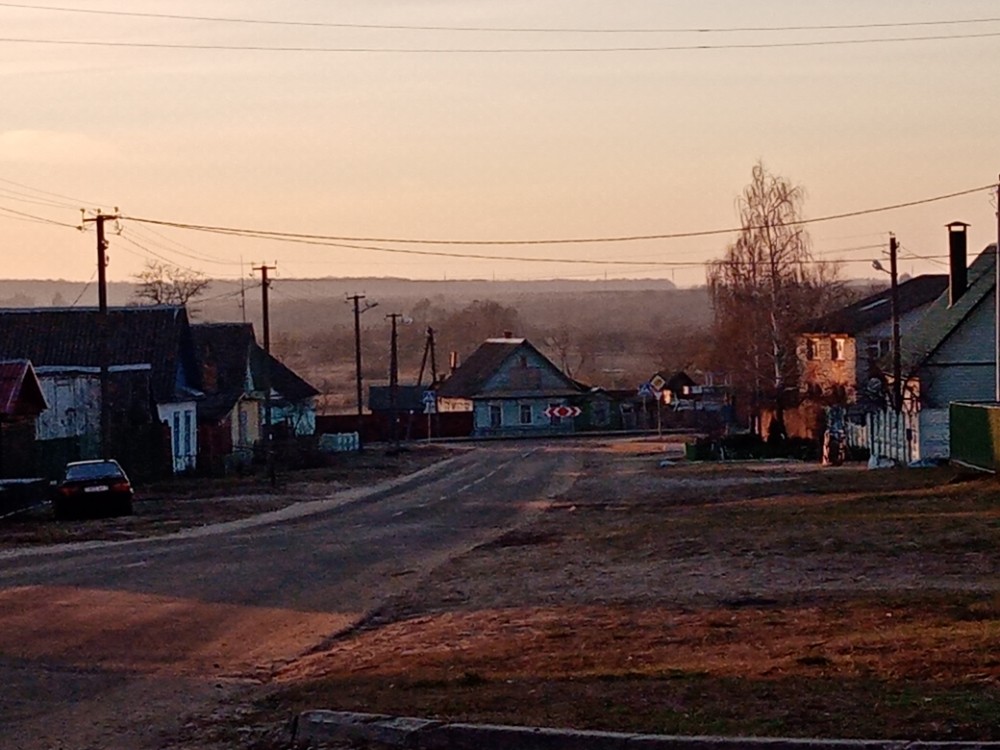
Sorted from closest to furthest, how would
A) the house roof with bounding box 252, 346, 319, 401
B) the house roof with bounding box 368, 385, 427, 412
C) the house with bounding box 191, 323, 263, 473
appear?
the house with bounding box 191, 323, 263, 473, the house roof with bounding box 252, 346, 319, 401, the house roof with bounding box 368, 385, 427, 412

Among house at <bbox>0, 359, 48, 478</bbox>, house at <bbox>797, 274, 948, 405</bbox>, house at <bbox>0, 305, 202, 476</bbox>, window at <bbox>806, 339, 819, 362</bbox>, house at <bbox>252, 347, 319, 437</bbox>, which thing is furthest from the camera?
house at <bbox>252, 347, 319, 437</bbox>

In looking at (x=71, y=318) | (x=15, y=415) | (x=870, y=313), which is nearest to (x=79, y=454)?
(x=15, y=415)

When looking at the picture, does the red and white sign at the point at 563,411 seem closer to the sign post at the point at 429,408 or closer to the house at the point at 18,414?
the sign post at the point at 429,408

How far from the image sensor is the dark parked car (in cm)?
3625

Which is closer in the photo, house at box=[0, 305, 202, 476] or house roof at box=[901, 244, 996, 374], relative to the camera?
house at box=[0, 305, 202, 476]

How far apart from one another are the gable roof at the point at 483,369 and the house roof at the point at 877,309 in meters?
27.4

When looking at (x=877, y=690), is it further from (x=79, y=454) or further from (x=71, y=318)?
(x=71, y=318)

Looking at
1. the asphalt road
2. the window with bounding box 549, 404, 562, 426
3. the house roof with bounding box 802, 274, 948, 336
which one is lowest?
the asphalt road

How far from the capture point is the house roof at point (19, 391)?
1629 inches

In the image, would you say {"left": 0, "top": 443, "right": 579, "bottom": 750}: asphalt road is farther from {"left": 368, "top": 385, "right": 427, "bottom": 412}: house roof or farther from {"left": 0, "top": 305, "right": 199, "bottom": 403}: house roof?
{"left": 368, "top": 385, "right": 427, "bottom": 412}: house roof

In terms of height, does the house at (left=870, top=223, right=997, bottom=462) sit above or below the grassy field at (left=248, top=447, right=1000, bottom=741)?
above

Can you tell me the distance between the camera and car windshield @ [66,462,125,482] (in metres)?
36.7

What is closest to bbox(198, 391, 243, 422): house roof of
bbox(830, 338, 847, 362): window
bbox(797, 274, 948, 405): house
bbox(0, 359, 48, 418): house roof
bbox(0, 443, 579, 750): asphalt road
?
bbox(0, 359, 48, 418): house roof

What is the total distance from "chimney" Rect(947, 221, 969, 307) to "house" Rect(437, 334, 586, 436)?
1805 inches
